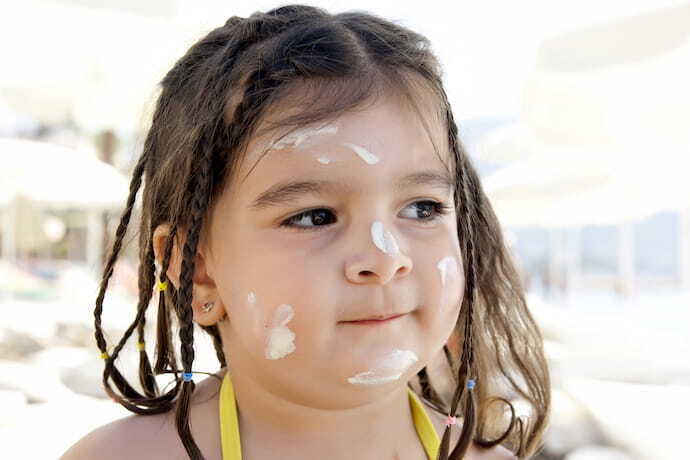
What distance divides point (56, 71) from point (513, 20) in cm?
403

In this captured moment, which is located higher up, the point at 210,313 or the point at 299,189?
the point at 299,189

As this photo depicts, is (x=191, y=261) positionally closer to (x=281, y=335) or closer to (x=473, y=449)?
(x=281, y=335)

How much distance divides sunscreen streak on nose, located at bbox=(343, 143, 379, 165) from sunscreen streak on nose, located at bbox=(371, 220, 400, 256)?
0.10m

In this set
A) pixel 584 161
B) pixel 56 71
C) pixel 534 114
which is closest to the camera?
pixel 534 114

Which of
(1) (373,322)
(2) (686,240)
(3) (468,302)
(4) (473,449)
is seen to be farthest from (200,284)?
(2) (686,240)

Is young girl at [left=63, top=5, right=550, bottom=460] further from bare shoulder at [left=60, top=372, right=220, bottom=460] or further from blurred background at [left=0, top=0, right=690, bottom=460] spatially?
blurred background at [left=0, top=0, right=690, bottom=460]

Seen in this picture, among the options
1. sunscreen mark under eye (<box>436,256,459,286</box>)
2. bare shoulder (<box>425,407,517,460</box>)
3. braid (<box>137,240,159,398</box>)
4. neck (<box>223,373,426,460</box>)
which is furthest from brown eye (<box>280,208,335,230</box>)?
bare shoulder (<box>425,407,517,460</box>)

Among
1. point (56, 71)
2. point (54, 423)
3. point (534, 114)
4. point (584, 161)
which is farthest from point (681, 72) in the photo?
point (56, 71)

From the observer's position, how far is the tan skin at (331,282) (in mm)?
1025

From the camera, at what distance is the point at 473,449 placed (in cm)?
140

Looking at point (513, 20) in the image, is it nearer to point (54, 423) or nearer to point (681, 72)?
point (681, 72)

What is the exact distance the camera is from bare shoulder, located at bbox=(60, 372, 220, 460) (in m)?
1.24

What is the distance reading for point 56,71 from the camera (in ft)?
19.7

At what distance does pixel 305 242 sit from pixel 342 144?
0.17 m
